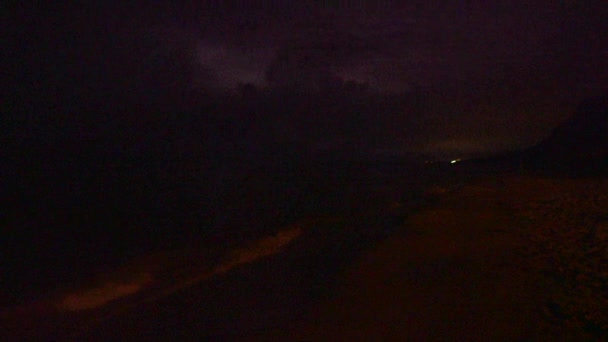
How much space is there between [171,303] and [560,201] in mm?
13852

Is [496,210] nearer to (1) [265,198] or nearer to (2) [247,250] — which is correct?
(2) [247,250]

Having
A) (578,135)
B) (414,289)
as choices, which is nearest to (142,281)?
(414,289)

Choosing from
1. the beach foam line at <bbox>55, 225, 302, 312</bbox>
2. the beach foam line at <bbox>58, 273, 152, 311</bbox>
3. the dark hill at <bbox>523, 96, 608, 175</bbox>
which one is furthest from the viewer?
the dark hill at <bbox>523, 96, 608, 175</bbox>

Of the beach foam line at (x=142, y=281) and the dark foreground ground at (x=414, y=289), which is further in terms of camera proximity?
the beach foam line at (x=142, y=281)

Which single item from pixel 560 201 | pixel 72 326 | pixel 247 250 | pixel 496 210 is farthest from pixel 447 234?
pixel 72 326

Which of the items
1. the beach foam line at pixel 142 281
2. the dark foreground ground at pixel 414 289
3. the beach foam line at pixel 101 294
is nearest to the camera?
the dark foreground ground at pixel 414 289

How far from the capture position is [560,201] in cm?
1809

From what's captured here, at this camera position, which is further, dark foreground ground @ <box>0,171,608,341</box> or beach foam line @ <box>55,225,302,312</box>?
beach foam line @ <box>55,225,302,312</box>

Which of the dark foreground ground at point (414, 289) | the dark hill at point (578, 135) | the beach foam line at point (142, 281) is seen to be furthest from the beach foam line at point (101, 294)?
the dark hill at point (578, 135)

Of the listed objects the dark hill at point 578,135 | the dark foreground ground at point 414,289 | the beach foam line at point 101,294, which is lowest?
the dark hill at point 578,135

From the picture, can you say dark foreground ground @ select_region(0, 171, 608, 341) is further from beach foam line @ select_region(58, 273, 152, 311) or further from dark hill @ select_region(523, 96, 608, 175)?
dark hill @ select_region(523, 96, 608, 175)

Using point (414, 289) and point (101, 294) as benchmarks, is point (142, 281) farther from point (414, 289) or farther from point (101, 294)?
point (414, 289)

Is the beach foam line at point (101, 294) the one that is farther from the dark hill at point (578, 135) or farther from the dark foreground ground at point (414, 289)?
the dark hill at point (578, 135)

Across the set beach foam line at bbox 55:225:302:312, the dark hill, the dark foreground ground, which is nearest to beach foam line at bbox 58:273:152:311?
beach foam line at bbox 55:225:302:312
